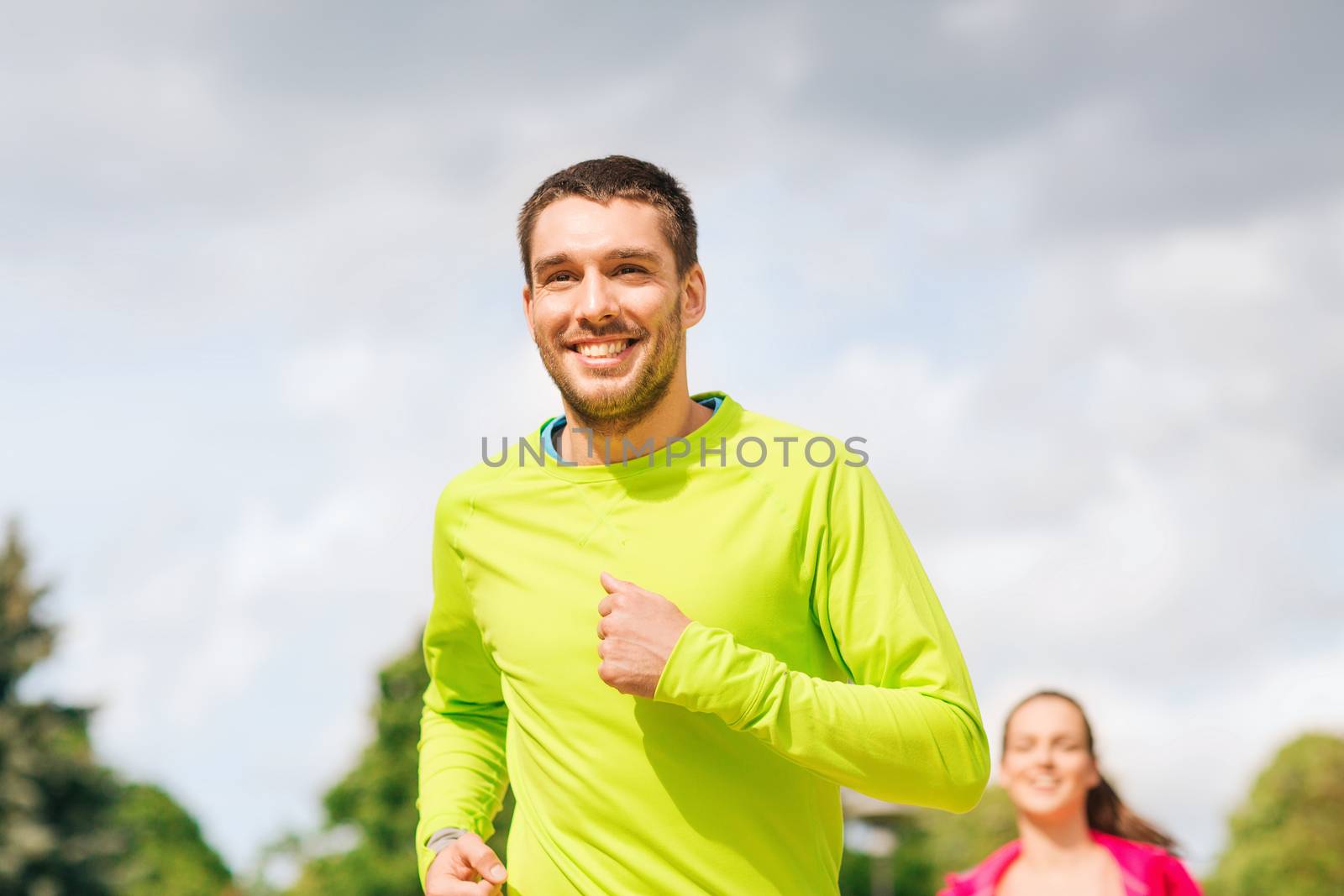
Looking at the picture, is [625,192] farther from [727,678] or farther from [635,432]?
[727,678]

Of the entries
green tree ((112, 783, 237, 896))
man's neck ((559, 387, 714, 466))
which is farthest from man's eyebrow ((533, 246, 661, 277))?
green tree ((112, 783, 237, 896))

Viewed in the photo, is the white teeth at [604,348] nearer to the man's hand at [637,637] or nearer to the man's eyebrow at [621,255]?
the man's eyebrow at [621,255]

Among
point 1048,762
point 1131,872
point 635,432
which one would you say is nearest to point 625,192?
point 635,432

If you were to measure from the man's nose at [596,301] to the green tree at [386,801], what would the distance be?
27765 mm

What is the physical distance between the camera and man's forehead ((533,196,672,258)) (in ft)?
10.1

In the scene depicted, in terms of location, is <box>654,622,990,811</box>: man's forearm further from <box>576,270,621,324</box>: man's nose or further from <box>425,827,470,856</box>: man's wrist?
<box>425,827,470,856</box>: man's wrist

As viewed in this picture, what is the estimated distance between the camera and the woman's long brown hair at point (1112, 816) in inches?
250

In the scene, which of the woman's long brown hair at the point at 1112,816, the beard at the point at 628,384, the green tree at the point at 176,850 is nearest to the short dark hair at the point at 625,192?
the beard at the point at 628,384

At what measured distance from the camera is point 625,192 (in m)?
3.11

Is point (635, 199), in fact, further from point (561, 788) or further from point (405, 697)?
point (405, 697)

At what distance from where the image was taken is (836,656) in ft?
9.98

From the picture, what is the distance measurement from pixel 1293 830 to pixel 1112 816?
48656 millimetres

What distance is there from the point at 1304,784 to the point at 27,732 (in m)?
44.2

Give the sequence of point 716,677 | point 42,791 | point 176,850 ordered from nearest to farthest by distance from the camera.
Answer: point 716,677, point 42,791, point 176,850
